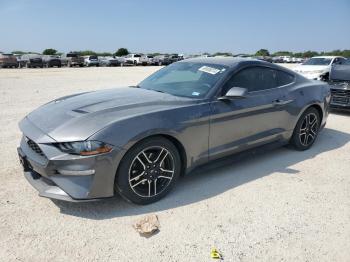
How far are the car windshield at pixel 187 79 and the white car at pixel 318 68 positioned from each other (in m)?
10.5

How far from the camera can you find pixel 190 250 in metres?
2.82

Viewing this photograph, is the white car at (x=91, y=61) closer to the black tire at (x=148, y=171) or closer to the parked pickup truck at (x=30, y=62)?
the parked pickup truck at (x=30, y=62)

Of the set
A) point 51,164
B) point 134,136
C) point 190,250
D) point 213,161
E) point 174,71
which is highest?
point 174,71

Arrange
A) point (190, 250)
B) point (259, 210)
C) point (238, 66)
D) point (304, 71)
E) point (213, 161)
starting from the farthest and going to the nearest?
point (304, 71) → point (238, 66) → point (213, 161) → point (259, 210) → point (190, 250)

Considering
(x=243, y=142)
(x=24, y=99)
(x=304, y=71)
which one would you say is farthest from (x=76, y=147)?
(x=304, y=71)

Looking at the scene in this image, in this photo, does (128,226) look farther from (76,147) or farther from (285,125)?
(285,125)

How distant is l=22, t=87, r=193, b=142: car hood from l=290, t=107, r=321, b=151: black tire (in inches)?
90.1

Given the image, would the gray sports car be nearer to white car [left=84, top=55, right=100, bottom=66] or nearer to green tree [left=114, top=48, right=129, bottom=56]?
white car [left=84, top=55, right=100, bottom=66]

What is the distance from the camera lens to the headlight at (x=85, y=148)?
3.05 metres

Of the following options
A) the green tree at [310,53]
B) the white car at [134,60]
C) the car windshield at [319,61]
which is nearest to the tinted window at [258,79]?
the car windshield at [319,61]

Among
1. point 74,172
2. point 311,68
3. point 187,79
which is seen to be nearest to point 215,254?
point 74,172

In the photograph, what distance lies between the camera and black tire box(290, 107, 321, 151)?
5266mm

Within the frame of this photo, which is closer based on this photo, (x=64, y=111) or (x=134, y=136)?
(x=134, y=136)

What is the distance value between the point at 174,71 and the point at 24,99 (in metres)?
6.89
